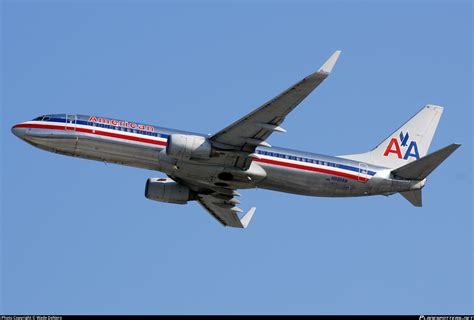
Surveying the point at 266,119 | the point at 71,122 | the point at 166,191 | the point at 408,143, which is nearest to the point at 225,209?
the point at 166,191

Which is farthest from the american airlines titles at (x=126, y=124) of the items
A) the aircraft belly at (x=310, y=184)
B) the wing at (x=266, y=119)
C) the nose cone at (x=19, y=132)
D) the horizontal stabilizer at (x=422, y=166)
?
the horizontal stabilizer at (x=422, y=166)

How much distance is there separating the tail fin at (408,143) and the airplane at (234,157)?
20.3 inches

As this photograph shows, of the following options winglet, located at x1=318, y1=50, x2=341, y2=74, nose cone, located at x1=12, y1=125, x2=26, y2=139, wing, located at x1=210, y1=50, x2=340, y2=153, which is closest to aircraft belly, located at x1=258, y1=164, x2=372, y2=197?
wing, located at x1=210, y1=50, x2=340, y2=153

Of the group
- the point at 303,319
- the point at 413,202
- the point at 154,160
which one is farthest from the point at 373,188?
the point at 303,319

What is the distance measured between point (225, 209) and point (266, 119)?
531 inches

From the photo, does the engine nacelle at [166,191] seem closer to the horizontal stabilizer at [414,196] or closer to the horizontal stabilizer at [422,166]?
the horizontal stabilizer at [422,166]

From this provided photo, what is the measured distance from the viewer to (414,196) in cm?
6681

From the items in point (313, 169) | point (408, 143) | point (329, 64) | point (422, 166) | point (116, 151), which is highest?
point (408, 143)

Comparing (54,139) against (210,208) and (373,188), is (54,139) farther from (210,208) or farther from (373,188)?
(373,188)

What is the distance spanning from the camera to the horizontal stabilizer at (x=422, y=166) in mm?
62594

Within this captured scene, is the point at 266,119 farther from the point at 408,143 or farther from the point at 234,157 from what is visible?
the point at 408,143

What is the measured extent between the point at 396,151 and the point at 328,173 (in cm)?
723

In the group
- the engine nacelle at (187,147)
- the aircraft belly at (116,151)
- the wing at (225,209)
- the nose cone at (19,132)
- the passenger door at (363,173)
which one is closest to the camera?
the engine nacelle at (187,147)

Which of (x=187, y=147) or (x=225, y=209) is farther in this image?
(x=225, y=209)
